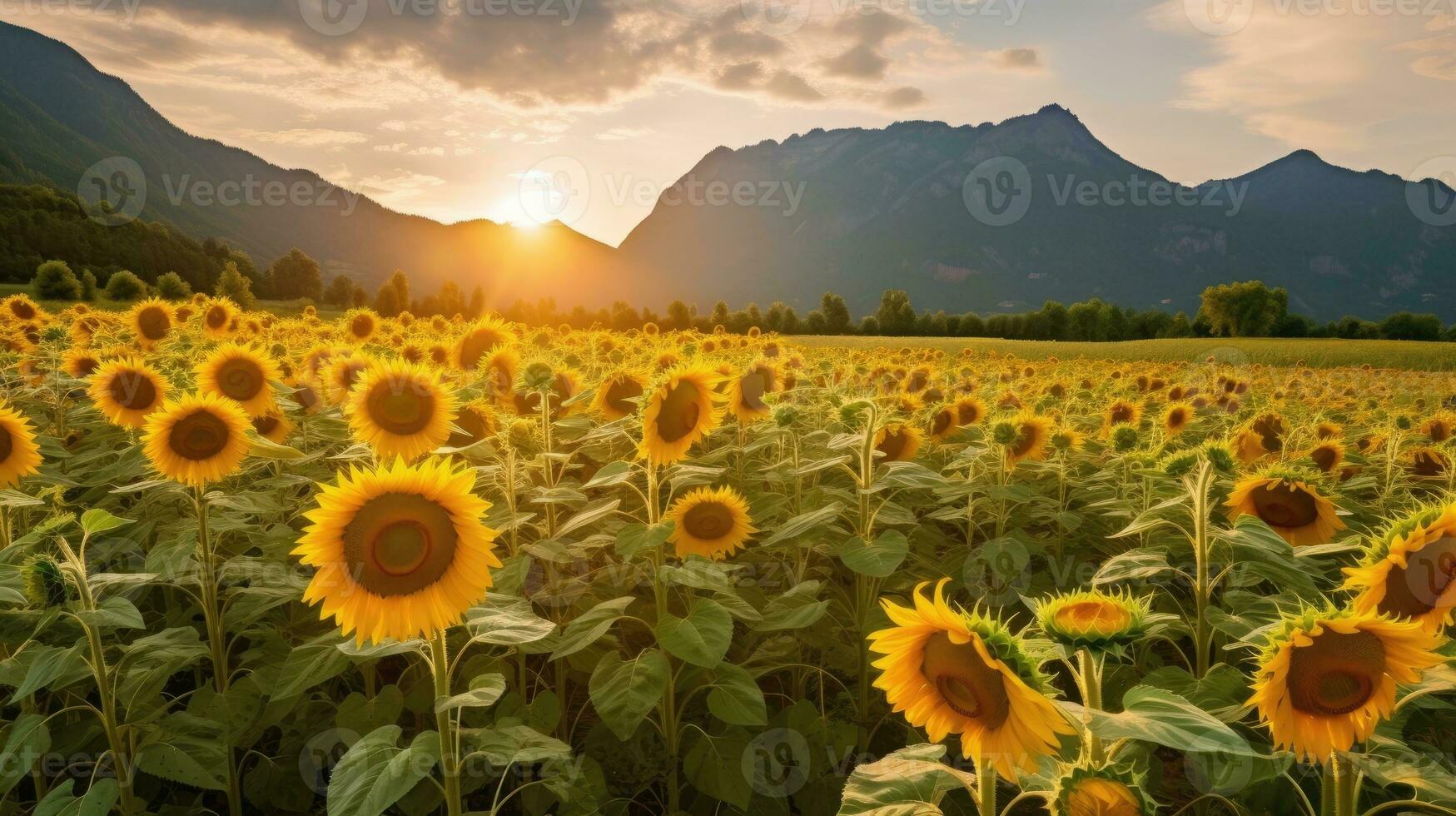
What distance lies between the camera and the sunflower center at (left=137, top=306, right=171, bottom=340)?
8.80m

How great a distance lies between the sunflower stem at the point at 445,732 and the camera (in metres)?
2.07

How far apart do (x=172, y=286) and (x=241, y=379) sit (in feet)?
60.2

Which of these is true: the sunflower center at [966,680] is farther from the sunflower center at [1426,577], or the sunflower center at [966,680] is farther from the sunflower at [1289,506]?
the sunflower at [1289,506]

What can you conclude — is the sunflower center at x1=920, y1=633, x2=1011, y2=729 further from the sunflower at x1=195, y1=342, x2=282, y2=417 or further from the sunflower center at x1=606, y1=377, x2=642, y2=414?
the sunflower at x1=195, y1=342, x2=282, y2=417

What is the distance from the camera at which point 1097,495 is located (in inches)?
199

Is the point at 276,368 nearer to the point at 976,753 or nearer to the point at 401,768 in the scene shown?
the point at 401,768

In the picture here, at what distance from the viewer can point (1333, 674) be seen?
5.29ft

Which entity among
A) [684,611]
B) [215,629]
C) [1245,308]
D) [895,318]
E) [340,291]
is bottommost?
[684,611]

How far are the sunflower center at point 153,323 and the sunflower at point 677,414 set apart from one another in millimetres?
8511

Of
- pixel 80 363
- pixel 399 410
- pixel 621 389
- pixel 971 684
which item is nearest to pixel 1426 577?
pixel 971 684

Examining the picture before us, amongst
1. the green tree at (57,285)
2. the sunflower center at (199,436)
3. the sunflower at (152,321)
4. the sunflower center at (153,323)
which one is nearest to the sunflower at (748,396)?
the sunflower center at (199,436)

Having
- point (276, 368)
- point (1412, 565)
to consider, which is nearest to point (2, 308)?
point (276, 368)

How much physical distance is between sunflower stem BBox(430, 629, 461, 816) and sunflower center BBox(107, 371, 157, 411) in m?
3.78

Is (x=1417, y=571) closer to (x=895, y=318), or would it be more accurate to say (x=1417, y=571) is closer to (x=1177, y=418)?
(x=1177, y=418)
